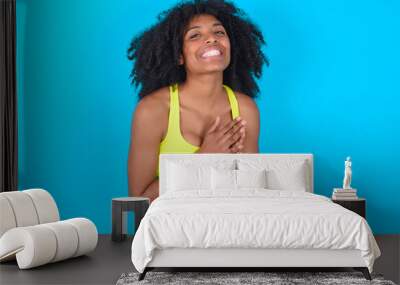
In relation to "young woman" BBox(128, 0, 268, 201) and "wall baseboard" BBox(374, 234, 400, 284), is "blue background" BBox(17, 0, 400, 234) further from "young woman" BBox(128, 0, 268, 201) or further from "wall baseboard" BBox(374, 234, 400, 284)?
"wall baseboard" BBox(374, 234, 400, 284)

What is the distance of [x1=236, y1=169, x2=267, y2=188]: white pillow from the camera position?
19.9ft

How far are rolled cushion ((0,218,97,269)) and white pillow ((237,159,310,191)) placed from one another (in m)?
1.85

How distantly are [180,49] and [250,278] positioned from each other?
9.11 feet

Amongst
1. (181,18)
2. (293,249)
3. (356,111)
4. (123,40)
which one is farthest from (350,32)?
(293,249)

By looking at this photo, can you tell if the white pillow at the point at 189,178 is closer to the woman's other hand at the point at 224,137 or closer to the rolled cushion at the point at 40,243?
the woman's other hand at the point at 224,137

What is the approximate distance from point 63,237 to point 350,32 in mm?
3485

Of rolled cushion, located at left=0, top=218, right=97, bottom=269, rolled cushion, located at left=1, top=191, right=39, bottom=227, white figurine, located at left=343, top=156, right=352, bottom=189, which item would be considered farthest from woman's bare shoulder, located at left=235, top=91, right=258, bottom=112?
rolled cushion, located at left=1, top=191, right=39, bottom=227

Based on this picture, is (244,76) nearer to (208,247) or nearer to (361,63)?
(361,63)

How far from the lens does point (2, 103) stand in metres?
6.44

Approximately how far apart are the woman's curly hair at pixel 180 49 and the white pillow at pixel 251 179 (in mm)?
1001

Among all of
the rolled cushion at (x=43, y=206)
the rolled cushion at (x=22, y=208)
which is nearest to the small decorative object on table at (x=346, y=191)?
the rolled cushion at (x=43, y=206)

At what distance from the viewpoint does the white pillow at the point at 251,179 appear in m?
6.05

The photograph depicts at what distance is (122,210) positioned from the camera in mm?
6305

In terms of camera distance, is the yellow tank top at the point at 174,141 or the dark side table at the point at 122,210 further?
the yellow tank top at the point at 174,141
